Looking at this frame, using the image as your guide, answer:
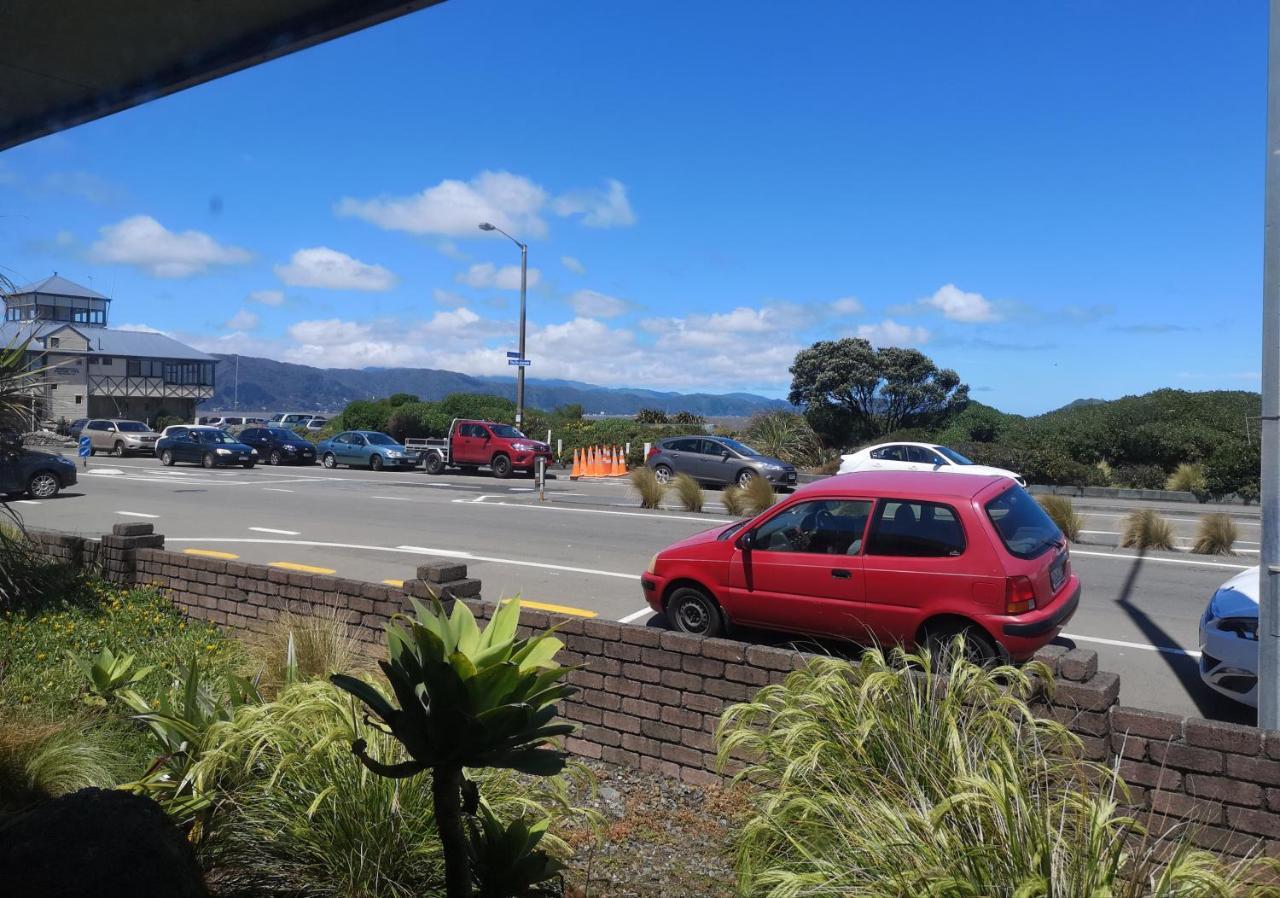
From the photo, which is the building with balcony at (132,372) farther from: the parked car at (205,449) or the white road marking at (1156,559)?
the white road marking at (1156,559)

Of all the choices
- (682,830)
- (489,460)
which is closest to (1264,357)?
(682,830)

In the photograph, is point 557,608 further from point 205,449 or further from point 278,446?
point 278,446

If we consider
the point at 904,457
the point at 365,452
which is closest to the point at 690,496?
the point at 904,457

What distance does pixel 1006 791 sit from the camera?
356 centimetres

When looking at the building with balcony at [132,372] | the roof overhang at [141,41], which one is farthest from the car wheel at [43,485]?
the building with balcony at [132,372]

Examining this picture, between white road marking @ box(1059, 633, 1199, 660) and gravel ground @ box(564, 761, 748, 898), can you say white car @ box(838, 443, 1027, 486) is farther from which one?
gravel ground @ box(564, 761, 748, 898)

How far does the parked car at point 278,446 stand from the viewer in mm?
38438

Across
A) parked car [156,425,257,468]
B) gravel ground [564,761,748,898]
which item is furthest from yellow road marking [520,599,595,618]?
parked car [156,425,257,468]

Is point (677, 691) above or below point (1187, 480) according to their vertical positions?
below

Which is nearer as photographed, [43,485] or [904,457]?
[43,485]

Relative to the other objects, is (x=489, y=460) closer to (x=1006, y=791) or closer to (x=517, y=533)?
(x=517, y=533)

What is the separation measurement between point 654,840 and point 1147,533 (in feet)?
42.4

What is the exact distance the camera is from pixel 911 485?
25.6 feet

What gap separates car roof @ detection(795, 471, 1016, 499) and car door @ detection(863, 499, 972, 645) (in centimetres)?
10
